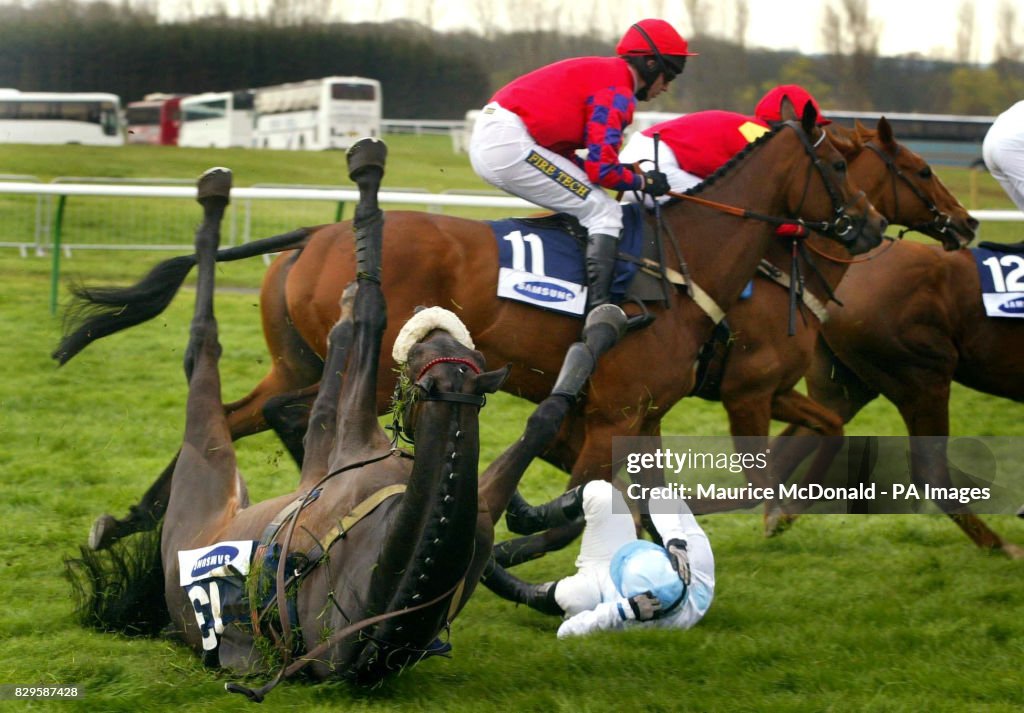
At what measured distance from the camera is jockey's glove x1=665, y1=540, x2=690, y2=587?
384 cm

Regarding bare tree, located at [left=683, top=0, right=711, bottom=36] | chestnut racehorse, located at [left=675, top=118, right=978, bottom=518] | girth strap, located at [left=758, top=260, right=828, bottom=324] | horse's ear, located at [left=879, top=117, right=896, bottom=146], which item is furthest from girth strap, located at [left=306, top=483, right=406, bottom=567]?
bare tree, located at [left=683, top=0, right=711, bottom=36]

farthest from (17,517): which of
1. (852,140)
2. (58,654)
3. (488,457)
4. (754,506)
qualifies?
(852,140)

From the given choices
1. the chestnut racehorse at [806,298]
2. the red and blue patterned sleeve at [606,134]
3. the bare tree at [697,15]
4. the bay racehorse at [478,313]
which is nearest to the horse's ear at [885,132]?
the chestnut racehorse at [806,298]

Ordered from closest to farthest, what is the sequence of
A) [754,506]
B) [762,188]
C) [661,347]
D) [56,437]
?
1. [661,347]
2. [762,188]
3. [754,506]
4. [56,437]

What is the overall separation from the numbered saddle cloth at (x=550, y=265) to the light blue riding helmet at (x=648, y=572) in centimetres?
107

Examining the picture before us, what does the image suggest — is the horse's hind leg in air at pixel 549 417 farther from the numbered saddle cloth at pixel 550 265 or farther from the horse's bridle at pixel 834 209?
the horse's bridle at pixel 834 209

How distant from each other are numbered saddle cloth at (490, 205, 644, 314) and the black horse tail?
2.48 feet

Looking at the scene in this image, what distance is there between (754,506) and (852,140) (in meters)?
1.72

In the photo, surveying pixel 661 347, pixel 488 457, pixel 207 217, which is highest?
pixel 207 217

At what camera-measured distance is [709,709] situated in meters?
3.24

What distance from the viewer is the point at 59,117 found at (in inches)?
558

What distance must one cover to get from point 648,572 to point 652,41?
210 centimetres

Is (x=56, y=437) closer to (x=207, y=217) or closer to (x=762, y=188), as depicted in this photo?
(x=207, y=217)

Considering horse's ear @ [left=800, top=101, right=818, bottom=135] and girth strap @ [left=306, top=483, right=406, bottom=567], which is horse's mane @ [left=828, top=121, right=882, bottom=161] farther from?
girth strap @ [left=306, top=483, right=406, bottom=567]
